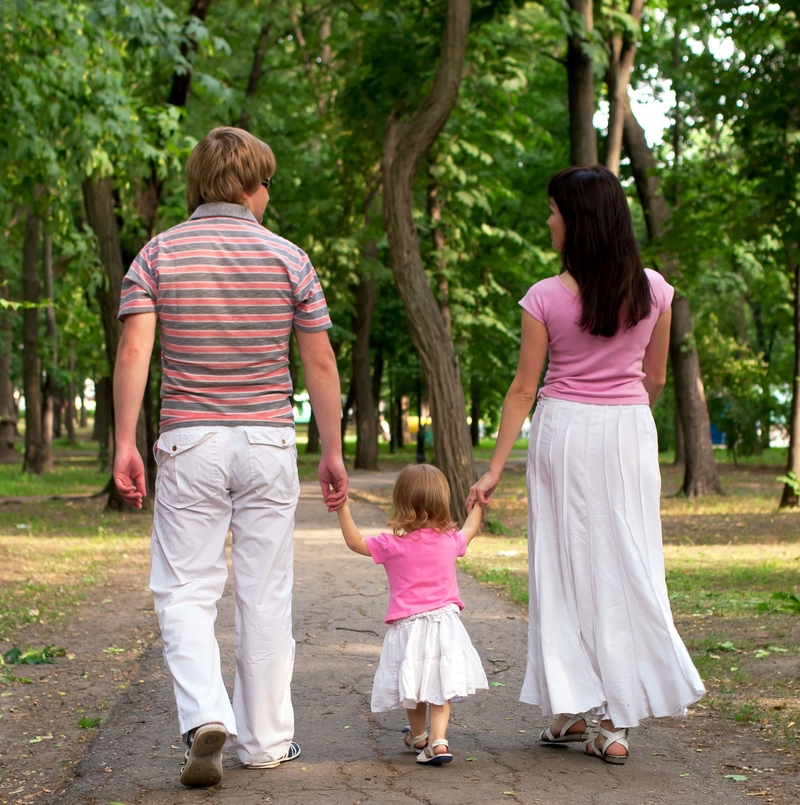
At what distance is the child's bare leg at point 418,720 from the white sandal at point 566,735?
0.53 m

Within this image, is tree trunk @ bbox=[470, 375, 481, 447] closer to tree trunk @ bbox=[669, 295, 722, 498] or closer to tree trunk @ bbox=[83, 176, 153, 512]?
tree trunk @ bbox=[669, 295, 722, 498]

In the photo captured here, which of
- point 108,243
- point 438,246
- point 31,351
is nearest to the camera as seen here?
point 108,243

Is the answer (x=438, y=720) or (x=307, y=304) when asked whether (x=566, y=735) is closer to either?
(x=438, y=720)

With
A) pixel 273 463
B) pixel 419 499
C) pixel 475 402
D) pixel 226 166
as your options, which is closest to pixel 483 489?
pixel 419 499

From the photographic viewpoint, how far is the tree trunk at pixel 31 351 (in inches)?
949

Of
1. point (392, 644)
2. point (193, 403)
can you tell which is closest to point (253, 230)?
point (193, 403)

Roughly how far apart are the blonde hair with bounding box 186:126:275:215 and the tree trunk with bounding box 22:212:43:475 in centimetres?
1927

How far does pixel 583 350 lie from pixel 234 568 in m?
1.55

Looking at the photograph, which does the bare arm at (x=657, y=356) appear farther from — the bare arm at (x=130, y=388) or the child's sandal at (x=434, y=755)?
the bare arm at (x=130, y=388)

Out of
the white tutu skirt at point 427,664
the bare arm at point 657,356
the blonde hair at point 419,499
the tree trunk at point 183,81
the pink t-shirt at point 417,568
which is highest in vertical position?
the tree trunk at point 183,81

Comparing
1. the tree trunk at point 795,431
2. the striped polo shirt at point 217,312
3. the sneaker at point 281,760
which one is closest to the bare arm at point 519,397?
the striped polo shirt at point 217,312

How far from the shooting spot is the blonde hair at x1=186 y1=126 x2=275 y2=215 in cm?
401

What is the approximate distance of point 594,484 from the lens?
424 centimetres

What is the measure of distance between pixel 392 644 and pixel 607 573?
33.6 inches
